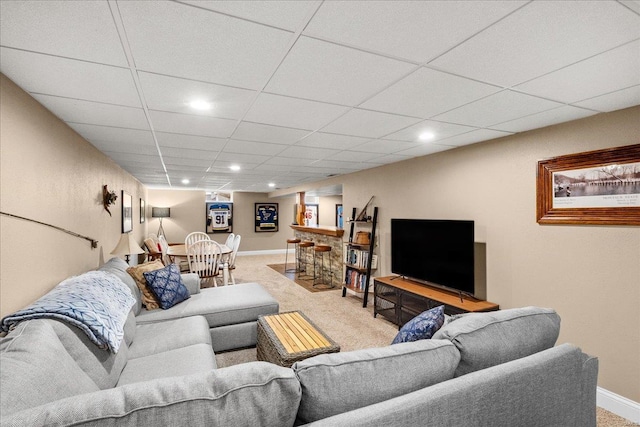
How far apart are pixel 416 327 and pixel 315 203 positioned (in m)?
9.91

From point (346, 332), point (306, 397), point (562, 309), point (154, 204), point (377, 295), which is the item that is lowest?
point (346, 332)

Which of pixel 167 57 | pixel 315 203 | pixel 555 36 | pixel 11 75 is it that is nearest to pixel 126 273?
pixel 11 75

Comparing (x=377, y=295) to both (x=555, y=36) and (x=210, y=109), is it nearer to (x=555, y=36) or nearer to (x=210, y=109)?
(x=210, y=109)

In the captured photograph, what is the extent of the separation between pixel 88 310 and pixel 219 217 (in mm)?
8476

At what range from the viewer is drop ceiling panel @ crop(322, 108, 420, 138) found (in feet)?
7.29

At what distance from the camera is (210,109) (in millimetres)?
2096

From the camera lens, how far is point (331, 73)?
155 cm

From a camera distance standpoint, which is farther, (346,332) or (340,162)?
(340,162)

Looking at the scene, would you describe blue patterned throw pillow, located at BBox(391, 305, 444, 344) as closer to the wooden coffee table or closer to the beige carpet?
the wooden coffee table

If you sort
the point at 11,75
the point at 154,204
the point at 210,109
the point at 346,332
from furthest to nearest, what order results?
the point at 154,204 < the point at 346,332 < the point at 210,109 < the point at 11,75

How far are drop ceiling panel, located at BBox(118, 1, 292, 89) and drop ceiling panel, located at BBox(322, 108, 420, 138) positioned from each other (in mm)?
867

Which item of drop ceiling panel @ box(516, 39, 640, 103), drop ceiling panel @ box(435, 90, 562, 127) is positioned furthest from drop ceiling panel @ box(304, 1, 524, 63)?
drop ceiling panel @ box(435, 90, 562, 127)

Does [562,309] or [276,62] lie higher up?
[276,62]

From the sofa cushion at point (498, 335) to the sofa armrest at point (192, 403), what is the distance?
2.53 feet
